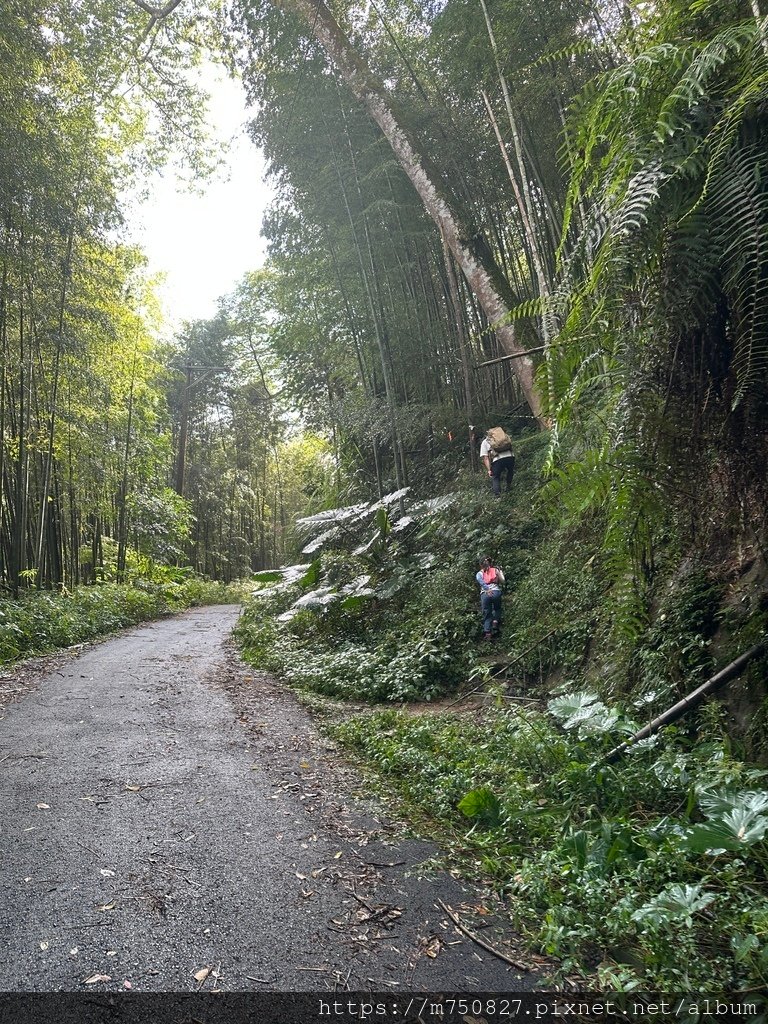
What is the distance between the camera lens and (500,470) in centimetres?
→ 714

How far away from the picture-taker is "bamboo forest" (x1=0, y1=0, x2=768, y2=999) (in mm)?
2070

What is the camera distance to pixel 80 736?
4.28 meters

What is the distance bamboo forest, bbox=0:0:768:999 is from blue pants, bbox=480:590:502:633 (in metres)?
0.04

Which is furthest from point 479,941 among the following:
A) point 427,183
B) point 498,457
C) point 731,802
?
point 427,183

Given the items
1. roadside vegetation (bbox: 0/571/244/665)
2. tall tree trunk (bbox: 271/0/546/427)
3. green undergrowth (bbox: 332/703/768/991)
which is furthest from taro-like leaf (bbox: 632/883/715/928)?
roadside vegetation (bbox: 0/571/244/665)

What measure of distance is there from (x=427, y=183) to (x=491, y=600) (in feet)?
14.7

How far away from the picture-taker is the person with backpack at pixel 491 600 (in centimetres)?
574

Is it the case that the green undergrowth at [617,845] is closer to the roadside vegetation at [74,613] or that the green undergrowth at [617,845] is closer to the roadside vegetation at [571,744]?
the roadside vegetation at [571,744]

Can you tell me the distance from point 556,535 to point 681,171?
4091 mm

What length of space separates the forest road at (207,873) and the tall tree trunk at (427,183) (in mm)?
4059

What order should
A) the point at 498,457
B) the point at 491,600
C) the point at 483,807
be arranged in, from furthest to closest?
the point at 498,457 → the point at 491,600 → the point at 483,807

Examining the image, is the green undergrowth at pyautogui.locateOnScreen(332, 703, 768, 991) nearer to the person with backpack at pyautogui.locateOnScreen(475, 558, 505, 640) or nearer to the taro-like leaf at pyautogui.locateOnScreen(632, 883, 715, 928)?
the taro-like leaf at pyautogui.locateOnScreen(632, 883, 715, 928)

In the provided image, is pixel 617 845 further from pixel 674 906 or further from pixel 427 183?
pixel 427 183

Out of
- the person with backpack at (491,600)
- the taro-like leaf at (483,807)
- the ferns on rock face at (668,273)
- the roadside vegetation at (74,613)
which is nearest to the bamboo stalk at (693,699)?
the taro-like leaf at (483,807)
